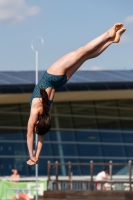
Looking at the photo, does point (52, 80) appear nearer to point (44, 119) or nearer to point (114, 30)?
point (44, 119)

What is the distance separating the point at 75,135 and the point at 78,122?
2.47ft

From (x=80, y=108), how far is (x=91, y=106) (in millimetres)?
570

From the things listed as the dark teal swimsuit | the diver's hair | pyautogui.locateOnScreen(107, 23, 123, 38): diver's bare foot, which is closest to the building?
pyautogui.locateOnScreen(107, 23, 123, 38): diver's bare foot

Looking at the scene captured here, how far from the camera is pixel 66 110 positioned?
36.7 m

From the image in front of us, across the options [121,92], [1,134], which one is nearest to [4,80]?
[1,134]

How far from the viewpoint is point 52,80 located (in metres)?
9.40

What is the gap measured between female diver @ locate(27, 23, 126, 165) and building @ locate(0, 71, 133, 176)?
75.0 feet

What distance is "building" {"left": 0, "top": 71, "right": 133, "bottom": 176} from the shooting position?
33500 mm

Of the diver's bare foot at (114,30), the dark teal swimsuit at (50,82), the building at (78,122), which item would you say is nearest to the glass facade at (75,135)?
the building at (78,122)

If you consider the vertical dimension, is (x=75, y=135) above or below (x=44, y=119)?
above

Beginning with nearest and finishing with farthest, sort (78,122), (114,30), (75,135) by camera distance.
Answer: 1. (114,30)
2. (75,135)
3. (78,122)

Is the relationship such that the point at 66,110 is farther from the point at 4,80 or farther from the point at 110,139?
the point at 4,80

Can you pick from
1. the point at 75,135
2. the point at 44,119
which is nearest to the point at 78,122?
the point at 75,135

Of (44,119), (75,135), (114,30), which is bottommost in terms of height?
(44,119)
